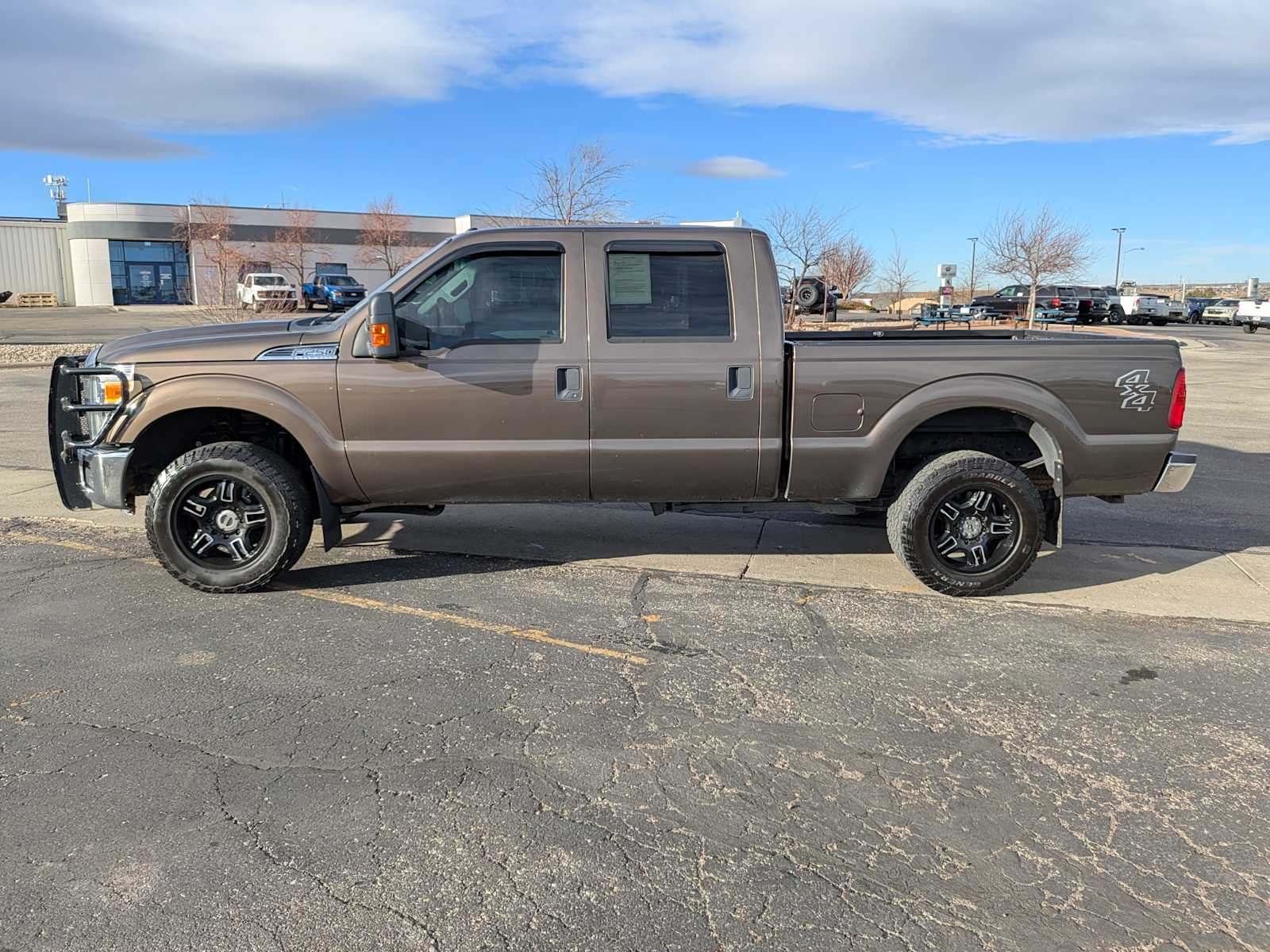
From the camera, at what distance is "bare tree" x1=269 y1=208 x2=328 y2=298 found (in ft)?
159

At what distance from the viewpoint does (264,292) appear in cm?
3488

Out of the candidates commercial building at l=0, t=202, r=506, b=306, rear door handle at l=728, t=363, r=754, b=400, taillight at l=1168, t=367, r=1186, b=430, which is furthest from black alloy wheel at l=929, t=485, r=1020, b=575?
commercial building at l=0, t=202, r=506, b=306

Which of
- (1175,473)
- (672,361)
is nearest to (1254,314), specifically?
(1175,473)

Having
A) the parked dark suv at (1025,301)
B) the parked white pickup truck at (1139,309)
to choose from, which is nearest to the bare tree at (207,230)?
the parked dark suv at (1025,301)

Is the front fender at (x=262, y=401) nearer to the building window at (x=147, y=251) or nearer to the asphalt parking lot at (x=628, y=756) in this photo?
the asphalt parking lot at (x=628, y=756)

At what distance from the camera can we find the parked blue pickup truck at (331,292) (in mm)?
36562

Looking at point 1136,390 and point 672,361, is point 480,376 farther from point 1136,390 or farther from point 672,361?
point 1136,390

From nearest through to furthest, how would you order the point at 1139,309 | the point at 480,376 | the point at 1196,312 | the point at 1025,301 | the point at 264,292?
the point at 480,376 → the point at 264,292 → the point at 1025,301 → the point at 1139,309 → the point at 1196,312

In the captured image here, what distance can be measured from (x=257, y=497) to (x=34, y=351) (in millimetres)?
20608

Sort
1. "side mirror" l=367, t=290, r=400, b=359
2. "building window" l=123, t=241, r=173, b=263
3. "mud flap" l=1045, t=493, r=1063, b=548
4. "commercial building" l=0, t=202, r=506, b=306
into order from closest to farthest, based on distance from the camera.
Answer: "side mirror" l=367, t=290, r=400, b=359 < "mud flap" l=1045, t=493, r=1063, b=548 < "commercial building" l=0, t=202, r=506, b=306 < "building window" l=123, t=241, r=173, b=263

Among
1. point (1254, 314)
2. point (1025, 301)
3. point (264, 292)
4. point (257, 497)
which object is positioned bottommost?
point (257, 497)

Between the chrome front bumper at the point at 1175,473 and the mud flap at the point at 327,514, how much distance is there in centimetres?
471

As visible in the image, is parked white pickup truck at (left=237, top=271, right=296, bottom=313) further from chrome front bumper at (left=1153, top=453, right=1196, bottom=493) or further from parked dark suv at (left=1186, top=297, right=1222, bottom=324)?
parked dark suv at (left=1186, top=297, right=1222, bottom=324)

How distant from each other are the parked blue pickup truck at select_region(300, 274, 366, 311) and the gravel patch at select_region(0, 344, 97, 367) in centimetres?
1308
